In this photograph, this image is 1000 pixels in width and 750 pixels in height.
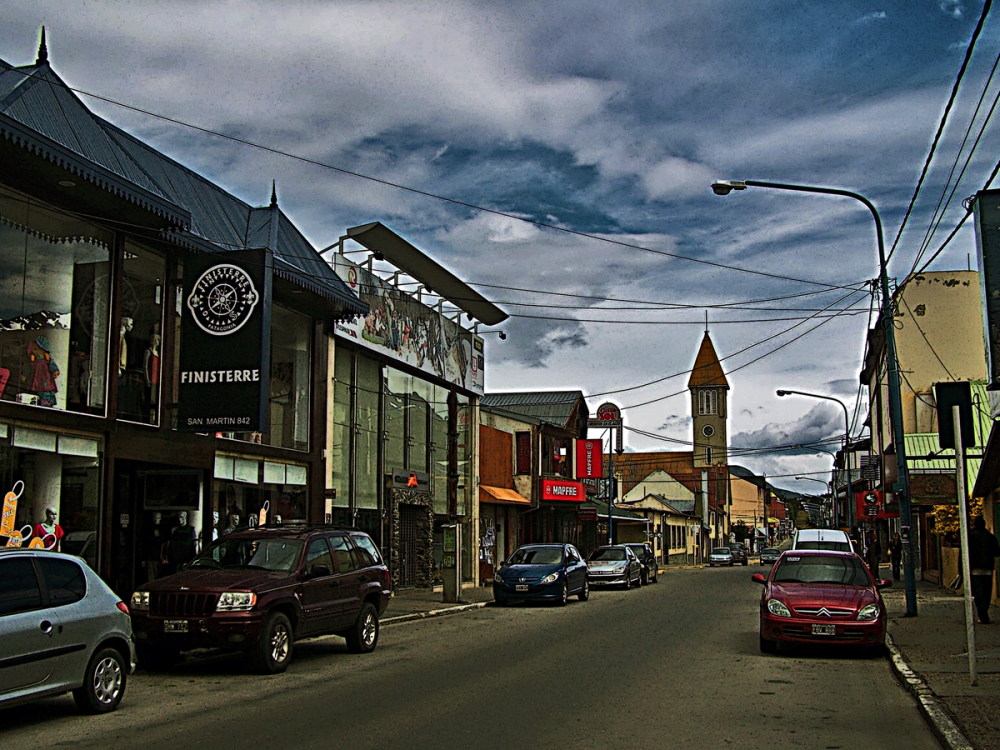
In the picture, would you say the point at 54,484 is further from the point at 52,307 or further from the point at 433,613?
the point at 433,613

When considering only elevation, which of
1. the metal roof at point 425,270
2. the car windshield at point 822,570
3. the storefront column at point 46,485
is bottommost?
the car windshield at point 822,570

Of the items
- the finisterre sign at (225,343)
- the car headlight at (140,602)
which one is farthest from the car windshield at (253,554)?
the finisterre sign at (225,343)

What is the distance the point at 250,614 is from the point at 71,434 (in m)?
5.48

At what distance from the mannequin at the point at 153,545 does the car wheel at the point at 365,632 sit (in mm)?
5532

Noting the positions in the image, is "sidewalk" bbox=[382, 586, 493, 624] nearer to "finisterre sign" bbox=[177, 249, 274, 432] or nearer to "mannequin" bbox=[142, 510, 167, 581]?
"mannequin" bbox=[142, 510, 167, 581]

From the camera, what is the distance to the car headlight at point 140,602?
12289mm

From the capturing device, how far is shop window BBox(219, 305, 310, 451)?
22047 mm

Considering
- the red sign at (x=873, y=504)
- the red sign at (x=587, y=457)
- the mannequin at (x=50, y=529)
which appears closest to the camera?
the mannequin at (x=50, y=529)

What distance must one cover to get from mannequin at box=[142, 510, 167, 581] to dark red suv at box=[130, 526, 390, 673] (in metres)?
5.40

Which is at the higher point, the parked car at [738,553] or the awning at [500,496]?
the awning at [500,496]

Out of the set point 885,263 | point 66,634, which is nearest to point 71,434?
point 66,634

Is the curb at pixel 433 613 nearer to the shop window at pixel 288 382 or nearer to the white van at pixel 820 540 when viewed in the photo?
the shop window at pixel 288 382

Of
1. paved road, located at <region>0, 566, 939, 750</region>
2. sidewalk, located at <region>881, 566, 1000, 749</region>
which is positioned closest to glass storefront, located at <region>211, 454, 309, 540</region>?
paved road, located at <region>0, 566, 939, 750</region>

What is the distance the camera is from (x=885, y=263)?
2038cm
